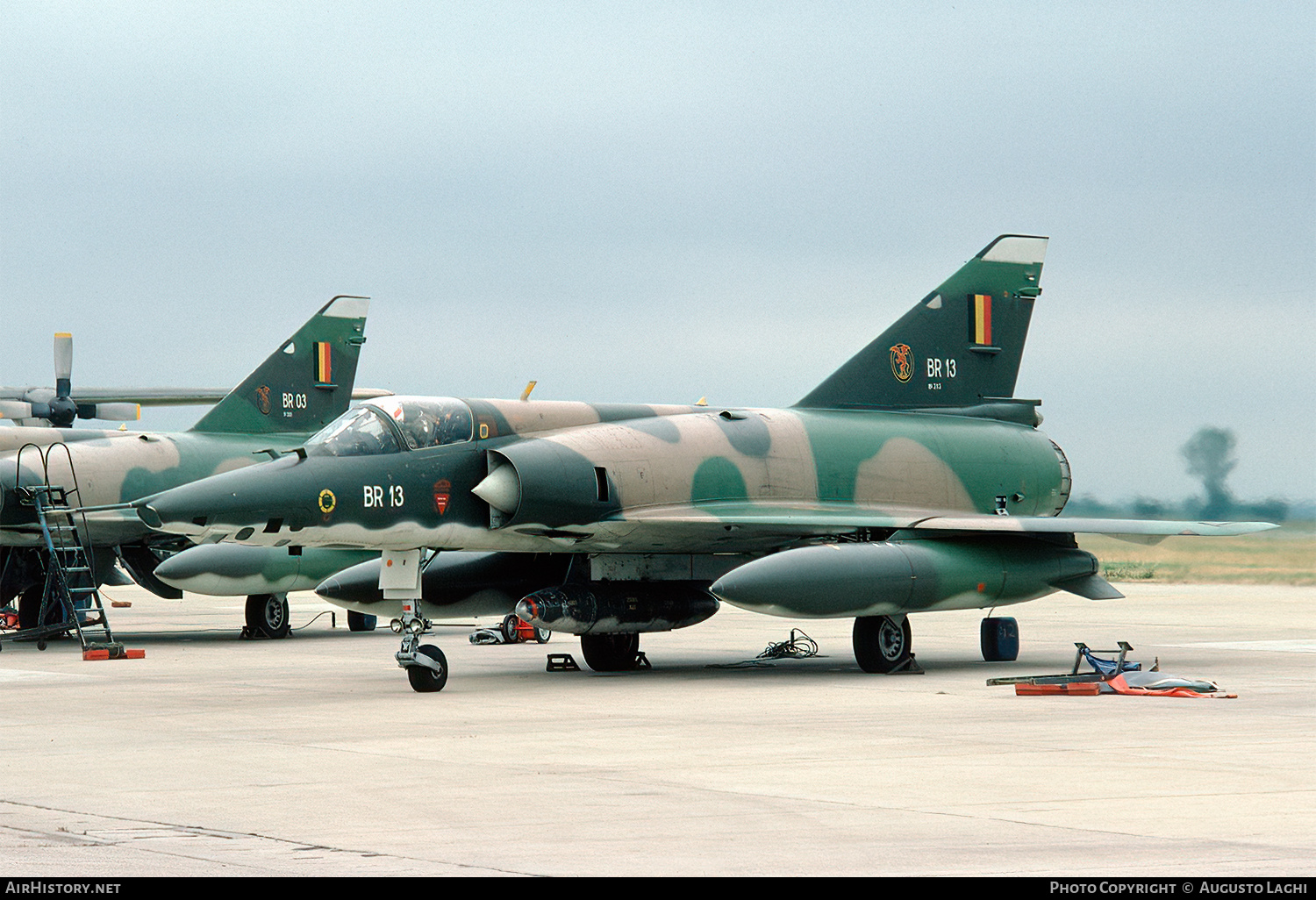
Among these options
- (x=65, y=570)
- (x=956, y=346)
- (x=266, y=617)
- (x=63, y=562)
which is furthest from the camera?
(x=266, y=617)

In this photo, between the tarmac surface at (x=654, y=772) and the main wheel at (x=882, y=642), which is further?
the main wheel at (x=882, y=642)

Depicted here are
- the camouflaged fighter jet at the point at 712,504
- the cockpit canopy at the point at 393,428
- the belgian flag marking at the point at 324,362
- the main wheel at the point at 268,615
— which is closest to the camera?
the camouflaged fighter jet at the point at 712,504

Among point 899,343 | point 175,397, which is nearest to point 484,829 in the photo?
point 899,343

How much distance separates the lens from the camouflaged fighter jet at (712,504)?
15523mm

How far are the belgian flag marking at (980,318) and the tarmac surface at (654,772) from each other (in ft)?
13.5

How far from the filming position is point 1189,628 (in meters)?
25.0

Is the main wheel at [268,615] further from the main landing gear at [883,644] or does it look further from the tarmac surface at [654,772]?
the main landing gear at [883,644]

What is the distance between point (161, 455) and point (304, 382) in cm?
271

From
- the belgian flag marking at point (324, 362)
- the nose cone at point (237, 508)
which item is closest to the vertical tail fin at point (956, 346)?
the nose cone at point (237, 508)

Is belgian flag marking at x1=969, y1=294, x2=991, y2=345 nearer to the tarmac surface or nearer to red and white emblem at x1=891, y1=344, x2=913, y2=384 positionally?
red and white emblem at x1=891, y1=344, x2=913, y2=384

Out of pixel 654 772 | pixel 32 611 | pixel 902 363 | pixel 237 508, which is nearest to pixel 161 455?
pixel 32 611

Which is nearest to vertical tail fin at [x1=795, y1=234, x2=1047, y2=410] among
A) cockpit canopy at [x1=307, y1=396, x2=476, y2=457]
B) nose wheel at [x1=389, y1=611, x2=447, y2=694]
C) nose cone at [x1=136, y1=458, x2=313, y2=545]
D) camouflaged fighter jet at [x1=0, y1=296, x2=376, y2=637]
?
cockpit canopy at [x1=307, y1=396, x2=476, y2=457]

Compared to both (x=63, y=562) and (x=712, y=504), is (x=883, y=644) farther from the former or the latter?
(x=63, y=562)

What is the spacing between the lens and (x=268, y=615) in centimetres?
2508
